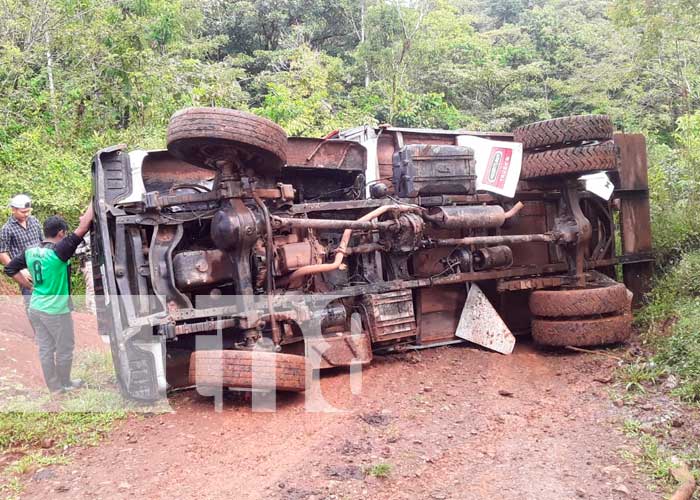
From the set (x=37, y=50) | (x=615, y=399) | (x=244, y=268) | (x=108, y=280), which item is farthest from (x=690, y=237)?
(x=37, y=50)

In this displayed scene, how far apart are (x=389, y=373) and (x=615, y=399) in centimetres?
165

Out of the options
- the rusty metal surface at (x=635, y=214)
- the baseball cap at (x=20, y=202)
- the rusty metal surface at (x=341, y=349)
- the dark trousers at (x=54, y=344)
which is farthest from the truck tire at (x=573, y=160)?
the baseball cap at (x=20, y=202)

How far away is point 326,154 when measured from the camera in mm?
5082

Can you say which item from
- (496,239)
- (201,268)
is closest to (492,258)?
(496,239)

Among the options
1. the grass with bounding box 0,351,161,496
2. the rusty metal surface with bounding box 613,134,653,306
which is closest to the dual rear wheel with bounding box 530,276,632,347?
the rusty metal surface with bounding box 613,134,653,306

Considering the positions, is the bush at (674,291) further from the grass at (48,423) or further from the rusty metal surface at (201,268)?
the grass at (48,423)

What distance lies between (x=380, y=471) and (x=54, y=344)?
292 centimetres

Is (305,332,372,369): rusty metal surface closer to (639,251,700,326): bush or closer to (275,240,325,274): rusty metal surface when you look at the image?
(275,240,325,274): rusty metal surface

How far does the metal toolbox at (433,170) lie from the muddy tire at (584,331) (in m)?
1.44

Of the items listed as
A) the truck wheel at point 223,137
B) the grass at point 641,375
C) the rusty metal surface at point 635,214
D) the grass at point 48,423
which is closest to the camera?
the grass at point 48,423

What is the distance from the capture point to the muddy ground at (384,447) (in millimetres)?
2684

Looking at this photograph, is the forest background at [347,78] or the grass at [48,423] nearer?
the grass at [48,423]

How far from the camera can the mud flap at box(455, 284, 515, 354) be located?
518cm

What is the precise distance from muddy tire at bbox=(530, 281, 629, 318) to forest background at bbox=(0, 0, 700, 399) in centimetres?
53
